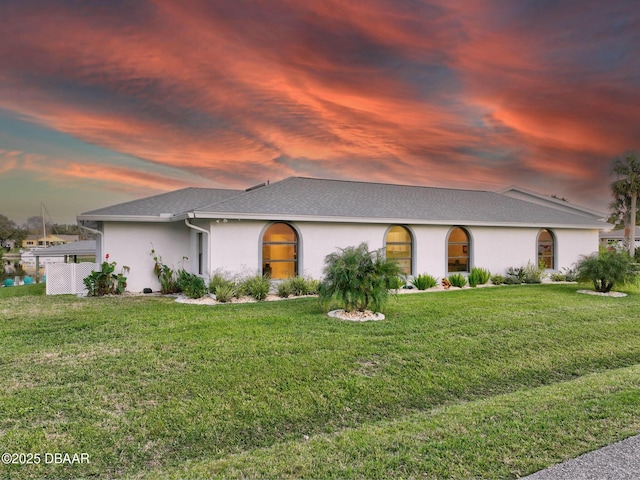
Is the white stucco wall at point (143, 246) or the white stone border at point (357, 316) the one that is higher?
the white stucco wall at point (143, 246)

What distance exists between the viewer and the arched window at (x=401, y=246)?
1445 centimetres

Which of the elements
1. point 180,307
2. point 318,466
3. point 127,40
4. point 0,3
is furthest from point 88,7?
point 318,466

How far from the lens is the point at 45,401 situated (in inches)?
178

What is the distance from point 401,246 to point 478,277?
3355 mm

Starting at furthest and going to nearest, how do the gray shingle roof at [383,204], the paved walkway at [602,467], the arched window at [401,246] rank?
the arched window at [401,246] < the gray shingle roof at [383,204] < the paved walkway at [602,467]

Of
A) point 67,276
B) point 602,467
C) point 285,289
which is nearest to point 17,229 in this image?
point 67,276

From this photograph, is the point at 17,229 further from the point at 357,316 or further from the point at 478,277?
the point at 357,316

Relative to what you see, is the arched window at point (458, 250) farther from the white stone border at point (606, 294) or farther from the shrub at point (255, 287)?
the shrub at point (255, 287)

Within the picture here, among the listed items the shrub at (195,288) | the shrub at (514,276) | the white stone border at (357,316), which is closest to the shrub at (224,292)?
the shrub at (195,288)

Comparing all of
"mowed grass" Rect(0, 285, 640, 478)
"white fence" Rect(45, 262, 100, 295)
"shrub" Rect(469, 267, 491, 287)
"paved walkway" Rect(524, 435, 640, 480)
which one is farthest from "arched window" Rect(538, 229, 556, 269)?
"white fence" Rect(45, 262, 100, 295)

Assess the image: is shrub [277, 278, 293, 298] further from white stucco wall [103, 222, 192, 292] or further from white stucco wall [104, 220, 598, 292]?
white stucco wall [103, 222, 192, 292]

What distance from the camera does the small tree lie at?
8.58 metres

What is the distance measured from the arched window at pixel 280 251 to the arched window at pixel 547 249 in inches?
454

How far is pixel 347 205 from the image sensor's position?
14352 millimetres
